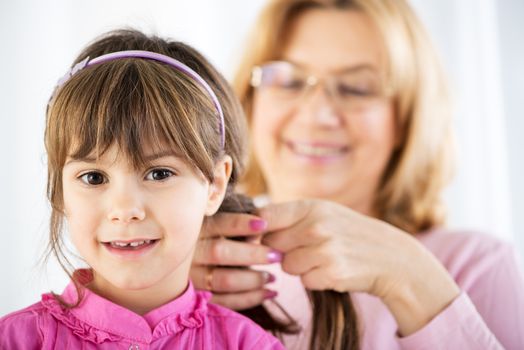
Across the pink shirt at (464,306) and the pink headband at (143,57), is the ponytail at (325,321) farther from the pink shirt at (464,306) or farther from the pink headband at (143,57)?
the pink headband at (143,57)

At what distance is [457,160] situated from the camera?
7.84 ft

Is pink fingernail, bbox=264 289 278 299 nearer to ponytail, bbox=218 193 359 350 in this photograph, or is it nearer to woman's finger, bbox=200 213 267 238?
ponytail, bbox=218 193 359 350

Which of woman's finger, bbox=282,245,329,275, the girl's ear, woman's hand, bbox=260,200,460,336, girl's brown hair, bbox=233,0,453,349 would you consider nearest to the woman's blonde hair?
girl's brown hair, bbox=233,0,453,349

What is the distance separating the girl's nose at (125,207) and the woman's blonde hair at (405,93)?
3.93 ft

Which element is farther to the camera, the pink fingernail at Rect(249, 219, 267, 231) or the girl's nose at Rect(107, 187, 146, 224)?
the pink fingernail at Rect(249, 219, 267, 231)

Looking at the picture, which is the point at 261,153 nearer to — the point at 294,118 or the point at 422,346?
the point at 294,118

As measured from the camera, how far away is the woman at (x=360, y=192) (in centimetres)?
143

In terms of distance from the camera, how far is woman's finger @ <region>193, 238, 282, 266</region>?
55.4 inches

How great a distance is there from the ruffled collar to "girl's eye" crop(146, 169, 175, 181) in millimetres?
243

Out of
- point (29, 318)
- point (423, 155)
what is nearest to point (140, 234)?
point (29, 318)

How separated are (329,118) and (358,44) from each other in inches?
10.2

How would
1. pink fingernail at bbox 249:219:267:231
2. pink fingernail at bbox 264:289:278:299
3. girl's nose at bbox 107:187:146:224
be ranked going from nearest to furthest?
girl's nose at bbox 107:187:146:224, pink fingernail at bbox 249:219:267:231, pink fingernail at bbox 264:289:278:299

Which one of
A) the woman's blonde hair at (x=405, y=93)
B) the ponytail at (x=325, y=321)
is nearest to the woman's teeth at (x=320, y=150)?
the woman's blonde hair at (x=405, y=93)

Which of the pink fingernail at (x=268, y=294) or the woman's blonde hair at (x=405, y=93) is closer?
the pink fingernail at (x=268, y=294)
